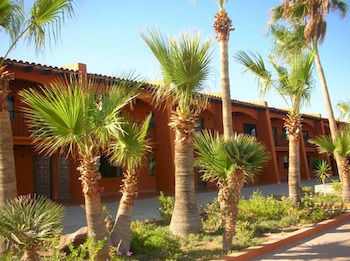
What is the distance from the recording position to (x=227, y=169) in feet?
22.4

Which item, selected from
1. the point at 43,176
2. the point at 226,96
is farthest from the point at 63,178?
the point at 226,96

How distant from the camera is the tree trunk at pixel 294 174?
435 inches

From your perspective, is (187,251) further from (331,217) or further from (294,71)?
(294,71)

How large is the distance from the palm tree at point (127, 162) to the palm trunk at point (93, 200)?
2.45 ft

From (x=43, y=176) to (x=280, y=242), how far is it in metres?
13.7

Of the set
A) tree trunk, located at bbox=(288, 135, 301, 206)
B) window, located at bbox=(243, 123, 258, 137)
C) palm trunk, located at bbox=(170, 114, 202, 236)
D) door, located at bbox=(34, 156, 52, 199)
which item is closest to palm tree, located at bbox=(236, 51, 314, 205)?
tree trunk, located at bbox=(288, 135, 301, 206)

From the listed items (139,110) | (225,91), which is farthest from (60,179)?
(225,91)

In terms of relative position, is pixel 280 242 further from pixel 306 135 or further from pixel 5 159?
pixel 306 135

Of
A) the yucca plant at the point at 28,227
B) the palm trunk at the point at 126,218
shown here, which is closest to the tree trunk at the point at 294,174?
the palm trunk at the point at 126,218

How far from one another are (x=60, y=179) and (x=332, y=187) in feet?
41.3

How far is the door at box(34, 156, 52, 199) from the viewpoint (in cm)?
1823

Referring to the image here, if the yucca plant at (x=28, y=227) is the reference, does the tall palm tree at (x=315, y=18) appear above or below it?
above

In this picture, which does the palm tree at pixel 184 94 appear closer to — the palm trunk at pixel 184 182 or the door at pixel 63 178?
the palm trunk at pixel 184 182

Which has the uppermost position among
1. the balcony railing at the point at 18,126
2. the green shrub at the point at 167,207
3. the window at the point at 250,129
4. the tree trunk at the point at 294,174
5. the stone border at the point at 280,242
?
the window at the point at 250,129
